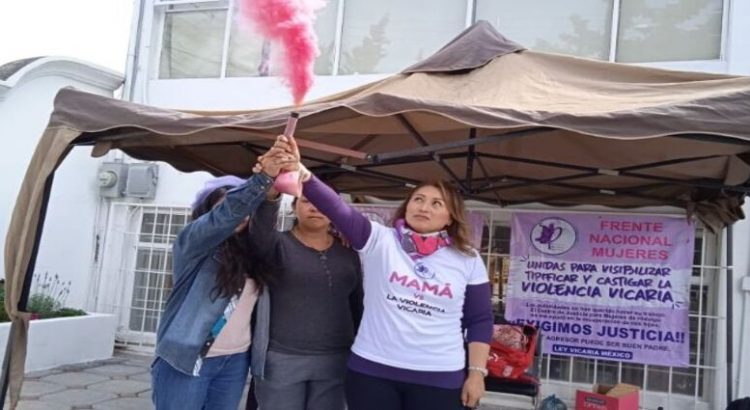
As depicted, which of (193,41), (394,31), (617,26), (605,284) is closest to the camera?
(605,284)

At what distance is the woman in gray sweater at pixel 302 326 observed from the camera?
233 cm

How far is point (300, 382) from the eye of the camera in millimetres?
2346

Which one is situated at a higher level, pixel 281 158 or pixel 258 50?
pixel 258 50

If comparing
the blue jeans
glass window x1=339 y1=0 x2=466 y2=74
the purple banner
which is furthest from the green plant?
the purple banner

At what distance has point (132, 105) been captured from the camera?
2.83 metres

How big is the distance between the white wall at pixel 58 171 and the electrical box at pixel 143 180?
1.84ft

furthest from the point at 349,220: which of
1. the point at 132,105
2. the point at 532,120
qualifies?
the point at 132,105

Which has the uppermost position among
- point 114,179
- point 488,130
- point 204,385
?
point 488,130

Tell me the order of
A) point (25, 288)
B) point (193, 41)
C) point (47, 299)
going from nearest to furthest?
point (25, 288), point (47, 299), point (193, 41)

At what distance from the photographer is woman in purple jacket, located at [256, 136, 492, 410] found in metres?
2.15

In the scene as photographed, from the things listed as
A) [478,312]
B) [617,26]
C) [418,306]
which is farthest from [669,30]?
[418,306]

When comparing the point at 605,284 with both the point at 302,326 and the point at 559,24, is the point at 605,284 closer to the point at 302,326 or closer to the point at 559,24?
the point at 559,24

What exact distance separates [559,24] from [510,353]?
10.3ft

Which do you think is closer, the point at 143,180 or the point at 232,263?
the point at 232,263
